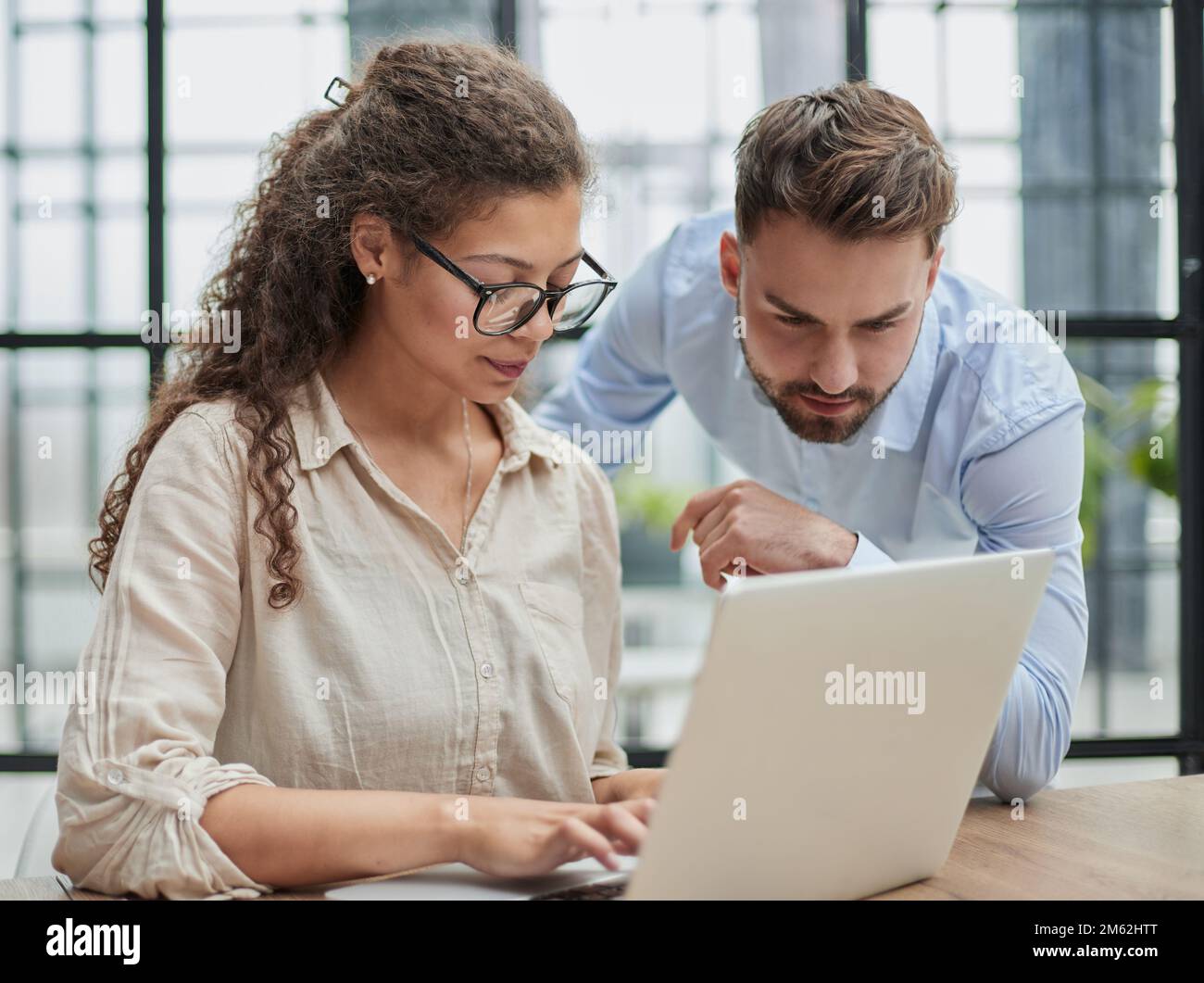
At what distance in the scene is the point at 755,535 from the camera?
1.50 m

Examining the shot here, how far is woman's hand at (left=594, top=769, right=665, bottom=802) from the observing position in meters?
1.37

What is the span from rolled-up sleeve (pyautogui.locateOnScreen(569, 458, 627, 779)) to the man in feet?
0.34

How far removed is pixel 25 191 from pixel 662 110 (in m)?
1.23

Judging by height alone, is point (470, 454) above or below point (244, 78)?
below

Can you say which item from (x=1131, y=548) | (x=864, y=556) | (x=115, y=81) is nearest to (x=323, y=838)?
(x=864, y=556)

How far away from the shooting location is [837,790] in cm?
90

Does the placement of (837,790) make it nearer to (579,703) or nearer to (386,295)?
(579,703)

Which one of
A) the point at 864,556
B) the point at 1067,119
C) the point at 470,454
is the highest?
the point at 1067,119

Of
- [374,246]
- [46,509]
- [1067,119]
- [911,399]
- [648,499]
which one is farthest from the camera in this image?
[648,499]

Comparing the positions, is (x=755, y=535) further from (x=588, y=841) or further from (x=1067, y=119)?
(x=1067, y=119)

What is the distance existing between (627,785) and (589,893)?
0.43 meters

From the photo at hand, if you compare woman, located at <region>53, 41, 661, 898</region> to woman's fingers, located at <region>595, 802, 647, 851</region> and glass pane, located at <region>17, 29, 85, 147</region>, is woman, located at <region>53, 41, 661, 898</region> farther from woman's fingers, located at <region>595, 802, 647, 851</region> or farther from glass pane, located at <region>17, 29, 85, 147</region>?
glass pane, located at <region>17, 29, 85, 147</region>

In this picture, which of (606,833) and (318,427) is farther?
(318,427)
